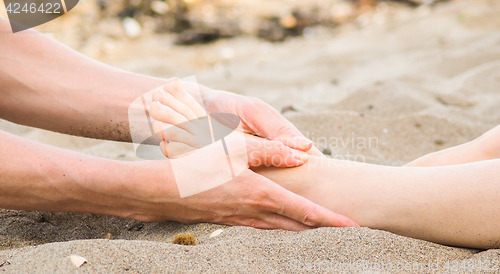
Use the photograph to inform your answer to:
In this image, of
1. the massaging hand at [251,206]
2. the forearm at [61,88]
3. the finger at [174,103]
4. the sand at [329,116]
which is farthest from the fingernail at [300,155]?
the forearm at [61,88]

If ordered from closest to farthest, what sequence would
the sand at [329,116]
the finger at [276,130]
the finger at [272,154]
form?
1. the sand at [329,116]
2. the finger at [272,154]
3. the finger at [276,130]

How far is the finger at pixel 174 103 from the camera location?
1483 millimetres

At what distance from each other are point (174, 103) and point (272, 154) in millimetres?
414

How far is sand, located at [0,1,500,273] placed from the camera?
105 cm

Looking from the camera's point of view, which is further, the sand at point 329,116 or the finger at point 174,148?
the finger at point 174,148

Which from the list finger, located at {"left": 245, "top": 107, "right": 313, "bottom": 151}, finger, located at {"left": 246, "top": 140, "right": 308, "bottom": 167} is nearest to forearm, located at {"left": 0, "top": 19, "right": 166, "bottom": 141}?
finger, located at {"left": 245, "top": 107, "right": 313, "bottom": 151}

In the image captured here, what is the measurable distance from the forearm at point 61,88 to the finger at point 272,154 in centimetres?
59

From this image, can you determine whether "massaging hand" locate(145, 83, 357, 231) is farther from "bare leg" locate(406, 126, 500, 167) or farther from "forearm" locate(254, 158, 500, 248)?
"bare leg" locate(406, 126, 500, 167)

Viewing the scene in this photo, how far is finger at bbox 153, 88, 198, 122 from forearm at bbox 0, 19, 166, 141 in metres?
0.20

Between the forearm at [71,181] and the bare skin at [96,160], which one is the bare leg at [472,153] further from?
the forearm at [71,181]

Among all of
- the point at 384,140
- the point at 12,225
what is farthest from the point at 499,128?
the point at 12,225

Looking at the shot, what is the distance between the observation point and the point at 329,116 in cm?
222

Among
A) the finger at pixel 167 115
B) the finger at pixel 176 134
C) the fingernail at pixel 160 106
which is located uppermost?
the fingernail at pixel 160 106

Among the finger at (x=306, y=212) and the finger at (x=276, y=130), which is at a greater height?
the finger at (x=276, y=130)
